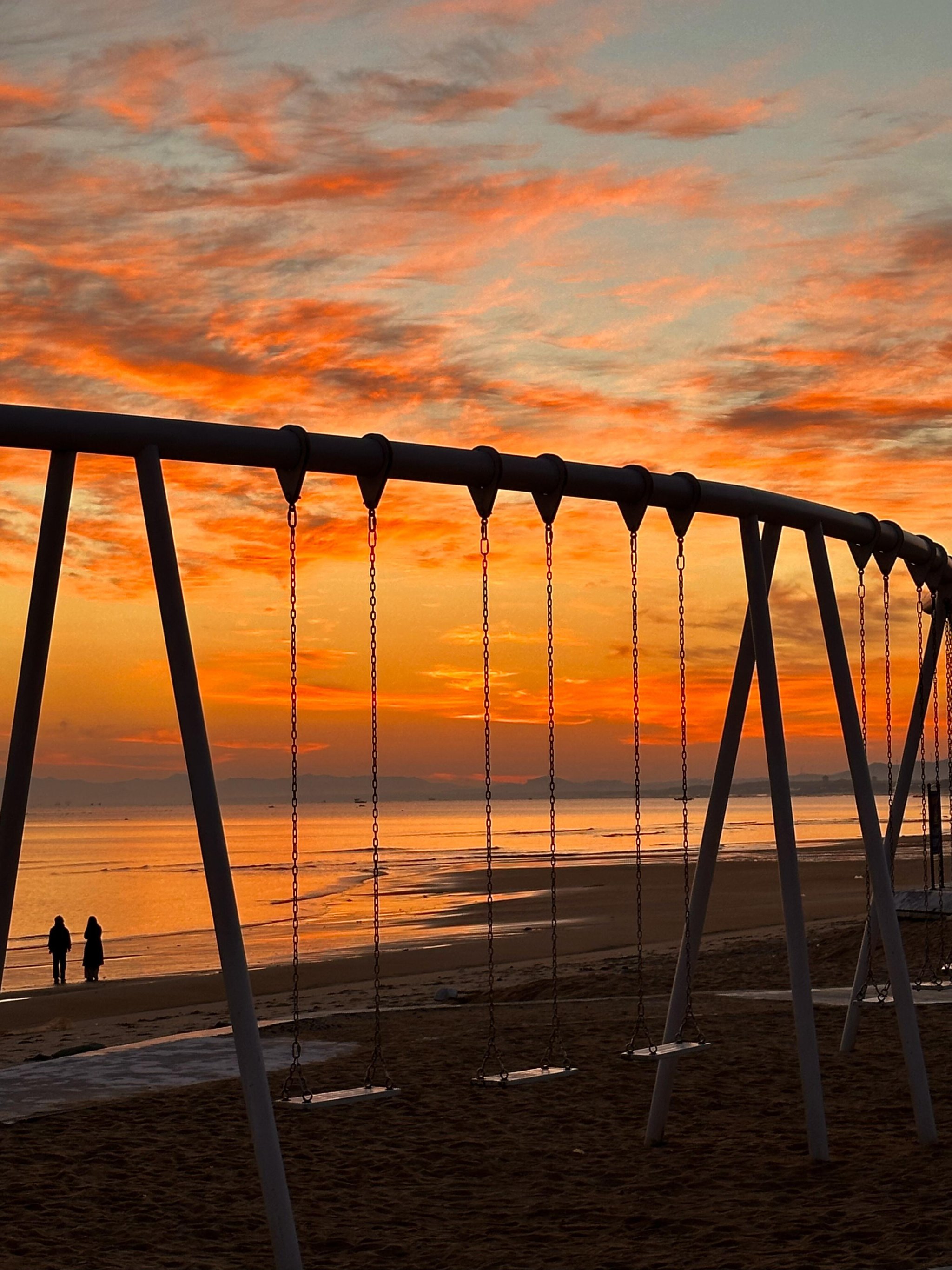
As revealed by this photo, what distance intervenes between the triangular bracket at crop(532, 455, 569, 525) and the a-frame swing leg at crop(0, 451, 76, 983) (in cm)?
266

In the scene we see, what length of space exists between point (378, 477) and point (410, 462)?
21 centimetres

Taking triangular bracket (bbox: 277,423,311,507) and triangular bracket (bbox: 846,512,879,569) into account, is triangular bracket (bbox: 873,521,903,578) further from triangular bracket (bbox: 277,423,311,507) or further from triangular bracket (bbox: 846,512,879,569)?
triangular bracket (bbox: 277,423,311,507)

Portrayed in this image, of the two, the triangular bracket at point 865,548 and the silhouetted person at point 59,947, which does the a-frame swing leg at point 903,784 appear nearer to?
the triangular bracket at point 865,548

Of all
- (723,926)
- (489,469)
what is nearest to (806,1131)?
(489,469)

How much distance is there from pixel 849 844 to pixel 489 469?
59084mm

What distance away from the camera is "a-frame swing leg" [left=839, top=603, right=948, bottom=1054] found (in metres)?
11.6

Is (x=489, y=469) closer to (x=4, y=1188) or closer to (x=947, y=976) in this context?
(x=4, y=1188)

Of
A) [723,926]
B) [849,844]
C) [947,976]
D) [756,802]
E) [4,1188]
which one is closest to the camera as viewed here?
[4,1188]

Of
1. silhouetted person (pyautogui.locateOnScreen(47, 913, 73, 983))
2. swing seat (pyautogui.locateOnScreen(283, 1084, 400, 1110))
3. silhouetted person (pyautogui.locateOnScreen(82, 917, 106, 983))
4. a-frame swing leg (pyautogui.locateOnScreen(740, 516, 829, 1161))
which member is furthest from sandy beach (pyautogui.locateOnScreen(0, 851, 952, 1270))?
silhouetted person (pyautogui.locateOnScreen(82, 917, 106, 983))

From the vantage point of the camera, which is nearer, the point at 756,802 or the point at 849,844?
the point at 849,844

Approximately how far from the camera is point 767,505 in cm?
928

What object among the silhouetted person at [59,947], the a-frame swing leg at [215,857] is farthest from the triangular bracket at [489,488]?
the silhouetted person at [59,947]

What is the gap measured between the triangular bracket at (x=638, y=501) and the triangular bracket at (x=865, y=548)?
2257 millimetres

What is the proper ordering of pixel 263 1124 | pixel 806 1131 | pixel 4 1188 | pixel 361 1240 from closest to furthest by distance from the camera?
pixel 263 1124 → pixel 361 1240 → pixel 4 1188 → pixel 806 1131
